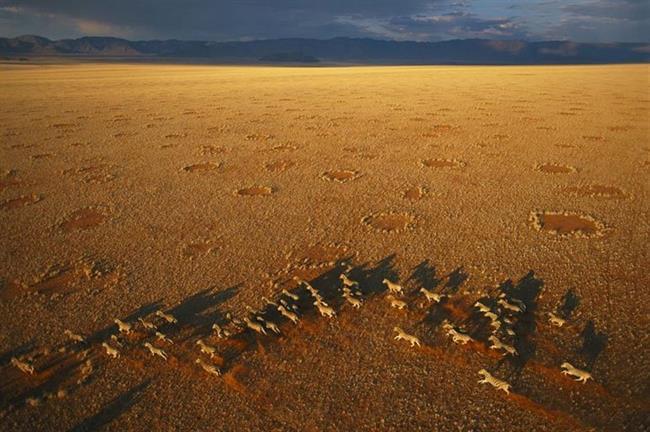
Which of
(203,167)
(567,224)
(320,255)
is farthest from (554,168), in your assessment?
(203,167)

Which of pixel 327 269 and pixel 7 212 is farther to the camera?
pixel 7 212

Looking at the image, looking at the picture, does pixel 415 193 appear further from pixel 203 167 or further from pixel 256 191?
pixel 203 167

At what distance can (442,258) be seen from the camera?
8.75m

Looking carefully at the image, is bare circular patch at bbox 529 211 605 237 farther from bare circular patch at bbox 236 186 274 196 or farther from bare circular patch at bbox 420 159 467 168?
bare circular patch at bbox 236 186 274 196

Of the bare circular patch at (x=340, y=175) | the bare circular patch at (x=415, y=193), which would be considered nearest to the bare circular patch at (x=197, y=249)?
the bare circular patch at (x=340, y=175)

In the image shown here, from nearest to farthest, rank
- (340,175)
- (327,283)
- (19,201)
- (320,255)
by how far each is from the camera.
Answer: (327,283) → (320,255) → (19,201) → (340,175)

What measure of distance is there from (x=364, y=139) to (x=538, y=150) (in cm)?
745

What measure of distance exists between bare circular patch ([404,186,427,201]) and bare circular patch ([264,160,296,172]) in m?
4.78

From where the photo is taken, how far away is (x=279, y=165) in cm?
1585

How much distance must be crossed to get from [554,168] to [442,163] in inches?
149

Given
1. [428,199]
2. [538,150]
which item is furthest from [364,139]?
[428,199]

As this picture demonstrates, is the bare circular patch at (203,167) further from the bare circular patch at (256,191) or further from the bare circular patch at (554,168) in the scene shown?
the bare circular patch at (554,168)

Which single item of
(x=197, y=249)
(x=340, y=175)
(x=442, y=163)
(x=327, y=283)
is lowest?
(x=327, y=283)

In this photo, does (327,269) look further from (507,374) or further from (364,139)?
(364,139)
